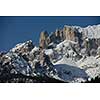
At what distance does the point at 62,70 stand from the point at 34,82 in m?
0.29

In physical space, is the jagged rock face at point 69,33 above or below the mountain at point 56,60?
above

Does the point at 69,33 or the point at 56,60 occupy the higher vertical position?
the point at 69,33

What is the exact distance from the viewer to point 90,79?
8.30 metres

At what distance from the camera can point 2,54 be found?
830cm

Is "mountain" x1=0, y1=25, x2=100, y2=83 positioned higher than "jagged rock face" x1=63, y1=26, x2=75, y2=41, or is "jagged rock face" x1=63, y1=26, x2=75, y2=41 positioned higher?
"jagged rock face" x1=63, y1=26, x2=75, y2=41

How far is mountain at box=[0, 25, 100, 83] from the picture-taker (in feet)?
27.2

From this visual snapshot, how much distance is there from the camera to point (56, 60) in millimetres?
8328

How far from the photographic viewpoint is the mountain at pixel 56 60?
27.2 ft
